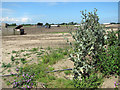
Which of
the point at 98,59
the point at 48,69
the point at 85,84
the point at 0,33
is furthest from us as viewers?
the point at 0,33

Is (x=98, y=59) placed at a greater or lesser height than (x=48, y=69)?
greater

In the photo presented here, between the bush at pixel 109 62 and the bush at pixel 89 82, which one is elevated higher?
the bush at pixel 109 62

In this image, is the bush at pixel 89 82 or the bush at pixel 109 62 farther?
the bush at pixel 109 62

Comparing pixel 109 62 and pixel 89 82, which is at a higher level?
pixel 109 62

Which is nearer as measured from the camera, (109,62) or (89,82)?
(89,82)

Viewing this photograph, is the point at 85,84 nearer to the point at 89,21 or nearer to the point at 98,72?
the point at 98,72

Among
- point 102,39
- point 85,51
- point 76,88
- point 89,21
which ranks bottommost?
point 76,88

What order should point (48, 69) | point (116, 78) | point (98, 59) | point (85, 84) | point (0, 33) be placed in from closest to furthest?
point (85, 84)
point (116, 78)
point (98, 59)
point (48, 69)
point (0, 33)

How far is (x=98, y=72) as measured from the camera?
4660 mm

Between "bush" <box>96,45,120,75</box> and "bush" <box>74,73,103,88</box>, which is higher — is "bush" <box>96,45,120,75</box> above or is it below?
above

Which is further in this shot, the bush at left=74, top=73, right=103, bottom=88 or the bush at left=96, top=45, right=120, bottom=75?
the bush at left=96, top=45, right=120, bottom=75

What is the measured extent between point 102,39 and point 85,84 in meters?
1.59

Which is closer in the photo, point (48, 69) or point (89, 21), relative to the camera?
point (89, 21)

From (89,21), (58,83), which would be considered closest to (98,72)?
(58,83)
